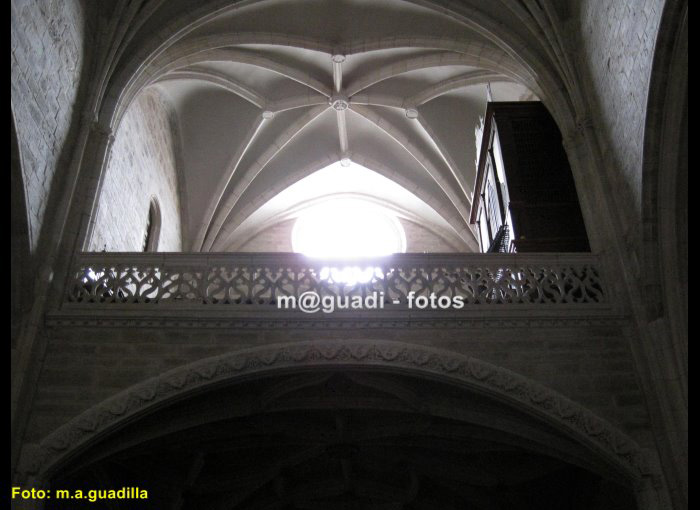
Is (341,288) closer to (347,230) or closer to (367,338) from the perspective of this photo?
(367,338)

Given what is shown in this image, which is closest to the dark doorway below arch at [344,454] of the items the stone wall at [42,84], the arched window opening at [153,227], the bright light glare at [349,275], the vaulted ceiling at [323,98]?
the bright light glare at [349,275]

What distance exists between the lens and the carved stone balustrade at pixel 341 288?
8406mm

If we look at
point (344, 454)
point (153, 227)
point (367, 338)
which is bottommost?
point (344, 454)

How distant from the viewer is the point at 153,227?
43.2 feet

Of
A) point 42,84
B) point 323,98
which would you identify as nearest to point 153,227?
point 323,98

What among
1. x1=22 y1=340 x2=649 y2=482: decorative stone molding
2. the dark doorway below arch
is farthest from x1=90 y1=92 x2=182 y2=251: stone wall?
x1=22 y1=340 x2=649 y2=482: decorative stone molding

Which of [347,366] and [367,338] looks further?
[367,338]

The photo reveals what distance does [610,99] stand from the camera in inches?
371

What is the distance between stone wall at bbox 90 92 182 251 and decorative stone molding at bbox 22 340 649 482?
2.92 meters

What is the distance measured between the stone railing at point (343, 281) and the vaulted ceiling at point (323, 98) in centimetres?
370

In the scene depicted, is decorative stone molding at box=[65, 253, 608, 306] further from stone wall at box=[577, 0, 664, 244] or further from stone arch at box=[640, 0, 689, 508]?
stone wall at box=[577, 0, 664, 244]

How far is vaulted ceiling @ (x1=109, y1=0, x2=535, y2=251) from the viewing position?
41.0 ft

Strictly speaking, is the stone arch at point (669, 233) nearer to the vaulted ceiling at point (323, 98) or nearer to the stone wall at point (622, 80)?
the stone wall at point (622, 80)

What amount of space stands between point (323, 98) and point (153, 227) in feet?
12.4
